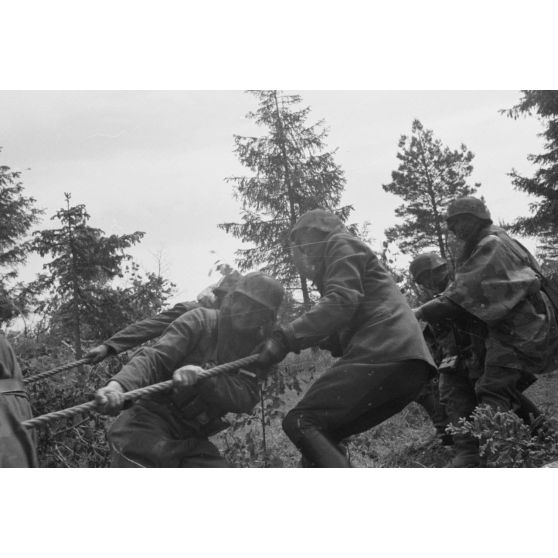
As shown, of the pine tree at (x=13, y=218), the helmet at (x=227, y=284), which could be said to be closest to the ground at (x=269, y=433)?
the helmet at (x=227, y=284)

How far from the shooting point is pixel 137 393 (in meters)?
4.62

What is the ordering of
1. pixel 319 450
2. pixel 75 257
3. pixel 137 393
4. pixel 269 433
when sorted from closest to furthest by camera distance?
pixel 137 393 < pixel 319 450 < pixel 269 433 < pixel 75 257

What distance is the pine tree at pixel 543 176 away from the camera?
18.2 ft

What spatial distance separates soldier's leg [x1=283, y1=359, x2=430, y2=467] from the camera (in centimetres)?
476

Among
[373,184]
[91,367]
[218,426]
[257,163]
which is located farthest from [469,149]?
[91,367]

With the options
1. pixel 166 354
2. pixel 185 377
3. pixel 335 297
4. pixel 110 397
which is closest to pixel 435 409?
pixel 335 297

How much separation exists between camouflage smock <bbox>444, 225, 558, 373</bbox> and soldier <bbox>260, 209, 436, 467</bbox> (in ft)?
1.76

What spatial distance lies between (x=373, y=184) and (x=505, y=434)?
195 cm

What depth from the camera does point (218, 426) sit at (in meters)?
4.98

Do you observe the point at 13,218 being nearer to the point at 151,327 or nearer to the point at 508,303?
the point at 151,327

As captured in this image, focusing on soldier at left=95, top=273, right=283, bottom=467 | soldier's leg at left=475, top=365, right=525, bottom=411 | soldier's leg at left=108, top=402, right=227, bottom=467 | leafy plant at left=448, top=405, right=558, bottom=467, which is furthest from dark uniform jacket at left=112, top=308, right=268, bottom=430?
soldier's leg at left=475, top=365, right=525, bottom=411

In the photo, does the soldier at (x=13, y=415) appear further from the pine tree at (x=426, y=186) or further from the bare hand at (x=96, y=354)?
the pine tree at (x=426, y=186)

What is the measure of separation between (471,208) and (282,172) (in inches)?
53.7

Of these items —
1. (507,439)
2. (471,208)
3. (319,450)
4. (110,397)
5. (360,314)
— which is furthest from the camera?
(471,208)
